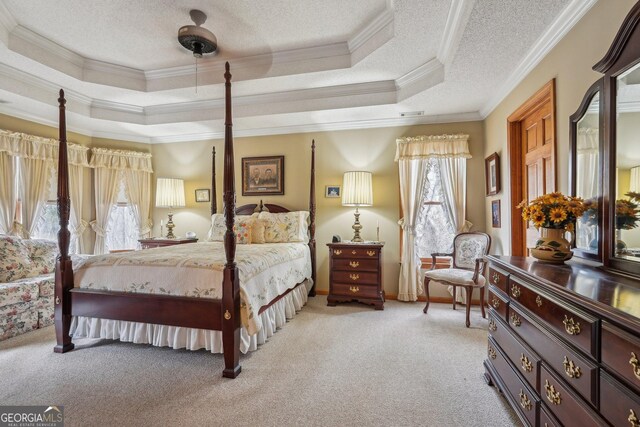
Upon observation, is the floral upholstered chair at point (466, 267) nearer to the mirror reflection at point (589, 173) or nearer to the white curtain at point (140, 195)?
the mirror reflection at point (589, 173)

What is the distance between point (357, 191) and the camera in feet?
13.6

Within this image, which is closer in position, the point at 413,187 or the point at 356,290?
the point at 356,290

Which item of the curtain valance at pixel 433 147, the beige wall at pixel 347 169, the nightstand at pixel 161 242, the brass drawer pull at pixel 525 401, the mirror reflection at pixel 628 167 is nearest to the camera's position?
the mirror reflection at pixel 628 167

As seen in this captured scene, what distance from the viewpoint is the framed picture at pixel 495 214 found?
357 cm

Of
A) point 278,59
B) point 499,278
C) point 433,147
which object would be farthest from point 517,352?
point 278,59

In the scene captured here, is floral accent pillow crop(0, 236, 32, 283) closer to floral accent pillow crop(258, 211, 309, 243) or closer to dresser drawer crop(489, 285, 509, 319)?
floral accent pillow crop(258, 211, 309, 243)

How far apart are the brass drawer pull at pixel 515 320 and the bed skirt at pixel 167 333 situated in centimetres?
191

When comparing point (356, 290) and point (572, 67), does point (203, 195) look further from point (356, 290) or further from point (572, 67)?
point (572, 67)

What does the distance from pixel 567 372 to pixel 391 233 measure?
3256mm

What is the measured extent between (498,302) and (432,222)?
96.0 inches

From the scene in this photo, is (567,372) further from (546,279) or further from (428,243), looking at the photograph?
(428,243)

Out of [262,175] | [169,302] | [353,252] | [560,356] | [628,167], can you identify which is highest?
[262,175]

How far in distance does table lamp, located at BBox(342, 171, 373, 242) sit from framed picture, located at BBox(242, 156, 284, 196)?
1.16m

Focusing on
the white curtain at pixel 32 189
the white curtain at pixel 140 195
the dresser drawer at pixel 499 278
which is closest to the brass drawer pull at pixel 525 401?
the dresser drawer at pixel 499 278
